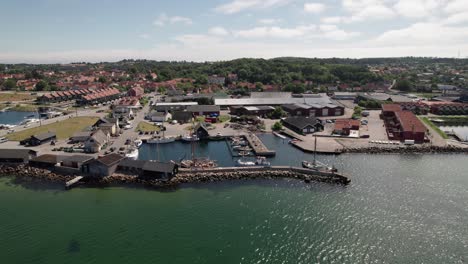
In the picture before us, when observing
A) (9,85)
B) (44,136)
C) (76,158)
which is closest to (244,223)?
(76,158)

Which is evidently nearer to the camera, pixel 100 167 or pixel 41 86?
pixel 100 167

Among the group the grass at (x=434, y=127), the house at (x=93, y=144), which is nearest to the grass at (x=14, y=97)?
the house at (x=93, y=144)

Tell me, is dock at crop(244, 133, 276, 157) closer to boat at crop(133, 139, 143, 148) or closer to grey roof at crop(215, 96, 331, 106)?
boat at crop(133, 139, 143, 148)

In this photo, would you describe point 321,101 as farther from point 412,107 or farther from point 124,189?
point 124,189

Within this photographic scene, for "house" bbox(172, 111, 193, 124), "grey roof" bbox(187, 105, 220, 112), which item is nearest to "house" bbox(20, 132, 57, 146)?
"house" bbox(172, 111, 193, 124)

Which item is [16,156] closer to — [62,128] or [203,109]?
[62,128]

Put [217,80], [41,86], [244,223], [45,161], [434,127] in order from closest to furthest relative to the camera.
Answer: [244,223]
[45,161]
[434,127]
[41,86]
[217,80]

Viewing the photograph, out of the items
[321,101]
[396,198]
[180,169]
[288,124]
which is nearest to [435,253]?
[396,198]
